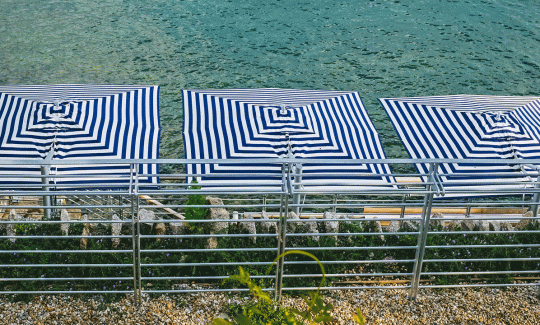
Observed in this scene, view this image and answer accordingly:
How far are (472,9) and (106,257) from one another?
21.1m

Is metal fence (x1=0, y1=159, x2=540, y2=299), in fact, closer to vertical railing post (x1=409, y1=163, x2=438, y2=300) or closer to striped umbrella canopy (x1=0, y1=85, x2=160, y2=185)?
vertical railing post (x1=409, y1=163, x2=438, y2=300)

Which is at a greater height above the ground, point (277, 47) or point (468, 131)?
point (277, 47)

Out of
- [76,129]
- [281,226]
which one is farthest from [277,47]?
[281,226]

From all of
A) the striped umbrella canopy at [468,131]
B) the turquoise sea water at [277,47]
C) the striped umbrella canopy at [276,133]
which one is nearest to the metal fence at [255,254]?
the striped umbrella canopy at [276,133]

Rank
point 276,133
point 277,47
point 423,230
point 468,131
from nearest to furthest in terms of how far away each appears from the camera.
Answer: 1. point 423,230
2. point 276,133
3. point 468,131
4. point 277,47

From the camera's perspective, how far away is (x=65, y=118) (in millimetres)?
7387

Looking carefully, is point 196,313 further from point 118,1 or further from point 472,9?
point 472,9

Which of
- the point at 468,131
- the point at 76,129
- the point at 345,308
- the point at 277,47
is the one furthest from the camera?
the point at 277,47

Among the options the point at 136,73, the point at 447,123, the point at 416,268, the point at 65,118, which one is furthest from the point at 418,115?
the point at 136,73

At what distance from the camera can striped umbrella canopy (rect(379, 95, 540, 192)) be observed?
768cm

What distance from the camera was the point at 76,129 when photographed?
7.32 m

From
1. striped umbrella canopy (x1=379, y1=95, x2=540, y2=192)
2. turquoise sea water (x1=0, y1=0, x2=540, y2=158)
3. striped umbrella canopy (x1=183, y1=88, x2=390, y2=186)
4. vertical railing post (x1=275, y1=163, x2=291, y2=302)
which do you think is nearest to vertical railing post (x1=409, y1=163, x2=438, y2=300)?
vertical railing post (x1=275, y1=163, x2=291, y2=302)

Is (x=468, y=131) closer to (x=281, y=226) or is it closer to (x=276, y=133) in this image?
(x=276, y=133)

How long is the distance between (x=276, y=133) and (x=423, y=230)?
3.79 meters
